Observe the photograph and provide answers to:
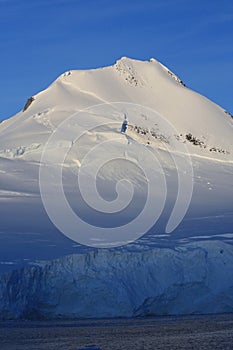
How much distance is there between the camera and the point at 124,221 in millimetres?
33438

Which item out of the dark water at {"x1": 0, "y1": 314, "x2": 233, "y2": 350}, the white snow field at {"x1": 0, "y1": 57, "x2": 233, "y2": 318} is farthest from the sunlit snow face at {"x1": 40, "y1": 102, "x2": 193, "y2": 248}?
the dark water at {"x1": 0, "y1": 314, "x2": 233, "y2": 350}

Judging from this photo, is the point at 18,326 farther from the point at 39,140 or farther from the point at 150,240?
the point at 39,140

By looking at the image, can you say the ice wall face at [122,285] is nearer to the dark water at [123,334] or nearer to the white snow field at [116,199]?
the white snow field at [116,199]

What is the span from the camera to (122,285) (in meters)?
28.3

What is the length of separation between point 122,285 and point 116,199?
28.9ft

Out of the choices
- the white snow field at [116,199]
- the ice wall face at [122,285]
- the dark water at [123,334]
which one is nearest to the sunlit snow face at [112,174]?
the white snow field at [116,199]

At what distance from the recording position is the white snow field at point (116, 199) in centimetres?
2836

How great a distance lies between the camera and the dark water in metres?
22.9

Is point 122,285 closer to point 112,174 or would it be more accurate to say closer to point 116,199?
point 116,199

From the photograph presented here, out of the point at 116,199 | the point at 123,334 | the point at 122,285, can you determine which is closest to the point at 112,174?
the point at 116,199

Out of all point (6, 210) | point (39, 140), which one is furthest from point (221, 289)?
point (39, 140)

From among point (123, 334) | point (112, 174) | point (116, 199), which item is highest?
point (112, 174)

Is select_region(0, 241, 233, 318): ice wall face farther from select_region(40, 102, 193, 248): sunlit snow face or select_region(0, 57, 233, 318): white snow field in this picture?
select_region(40, 102, 193, 248): sunlit snow face

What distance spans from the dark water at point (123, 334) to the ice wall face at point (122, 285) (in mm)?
458
